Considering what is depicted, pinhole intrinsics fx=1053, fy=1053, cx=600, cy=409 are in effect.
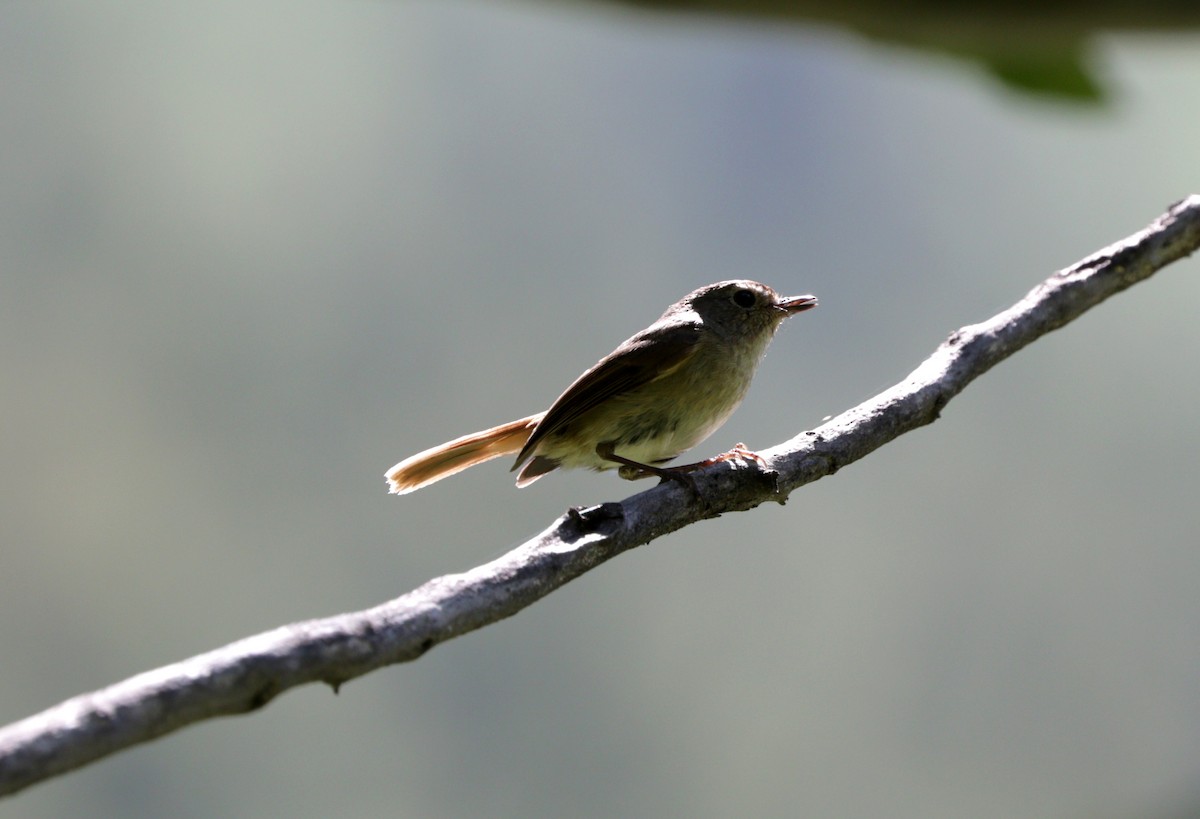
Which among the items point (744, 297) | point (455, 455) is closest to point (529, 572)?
point (455, 455)

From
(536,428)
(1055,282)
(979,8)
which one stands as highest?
(979,8)

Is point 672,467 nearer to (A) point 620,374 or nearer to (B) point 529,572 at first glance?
(A) point 620,374

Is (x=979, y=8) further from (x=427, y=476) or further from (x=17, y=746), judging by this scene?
(x=17, y=746)

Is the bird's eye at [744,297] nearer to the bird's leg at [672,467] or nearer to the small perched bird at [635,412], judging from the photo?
the small perched bird at [635,412]

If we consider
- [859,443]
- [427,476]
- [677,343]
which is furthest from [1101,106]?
[427,476]

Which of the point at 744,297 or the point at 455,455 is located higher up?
the point at 744,297

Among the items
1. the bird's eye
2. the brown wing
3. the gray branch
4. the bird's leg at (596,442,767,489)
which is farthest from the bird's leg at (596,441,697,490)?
the bird's eye
